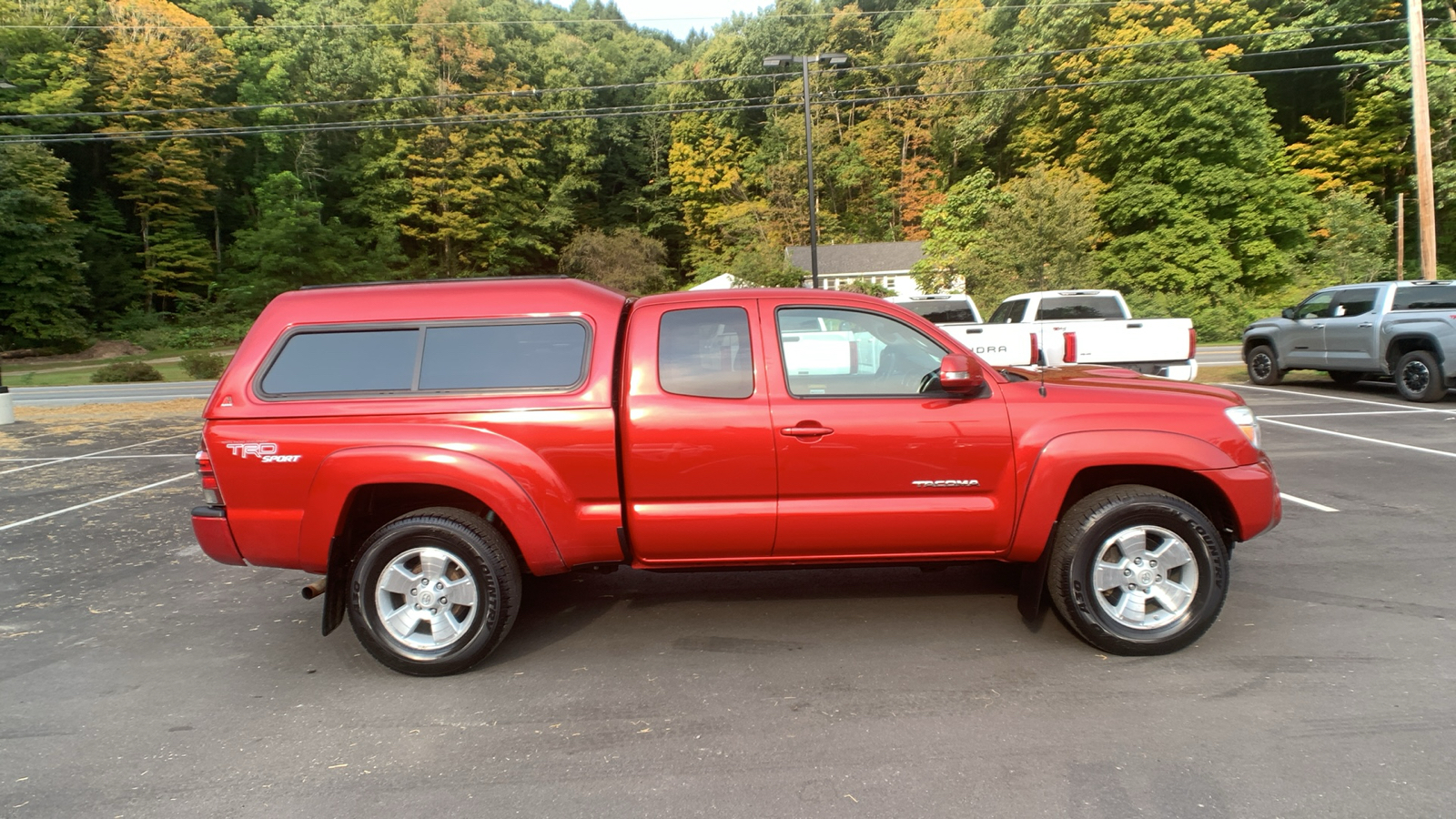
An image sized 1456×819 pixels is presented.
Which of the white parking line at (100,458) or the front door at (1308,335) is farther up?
the front door at (1308,335)

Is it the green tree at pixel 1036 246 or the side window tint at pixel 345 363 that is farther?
the green tree at pixel 1036 246

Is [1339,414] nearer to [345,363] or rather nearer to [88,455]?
[345,363]

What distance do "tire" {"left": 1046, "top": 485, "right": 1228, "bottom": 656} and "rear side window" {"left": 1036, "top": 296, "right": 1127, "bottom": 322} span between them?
1080 centimetres

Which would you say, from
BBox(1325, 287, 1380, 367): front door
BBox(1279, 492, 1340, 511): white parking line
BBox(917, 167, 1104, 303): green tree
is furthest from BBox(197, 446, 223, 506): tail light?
BBox(917, 167, 1104, 303): green tree

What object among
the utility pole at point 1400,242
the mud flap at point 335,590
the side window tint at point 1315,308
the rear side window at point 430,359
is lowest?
the mud flap at point 335,590

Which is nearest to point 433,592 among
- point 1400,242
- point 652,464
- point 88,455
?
point 652,464

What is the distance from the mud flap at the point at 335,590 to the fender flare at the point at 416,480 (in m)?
0.16

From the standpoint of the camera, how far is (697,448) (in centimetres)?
429

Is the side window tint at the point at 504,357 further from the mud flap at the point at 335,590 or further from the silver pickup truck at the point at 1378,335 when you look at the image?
the silver pickup truck at the point at 1378,335

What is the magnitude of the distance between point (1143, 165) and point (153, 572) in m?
43.1

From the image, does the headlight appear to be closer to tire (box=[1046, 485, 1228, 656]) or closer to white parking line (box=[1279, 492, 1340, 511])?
tire (box=[1046, 485, 1228, 656])

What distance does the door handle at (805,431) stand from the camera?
4.29 metres

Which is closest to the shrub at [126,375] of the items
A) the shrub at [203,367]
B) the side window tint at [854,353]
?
the shrub at [203,367]

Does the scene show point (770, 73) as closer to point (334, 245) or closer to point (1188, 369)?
point (334, 245)
